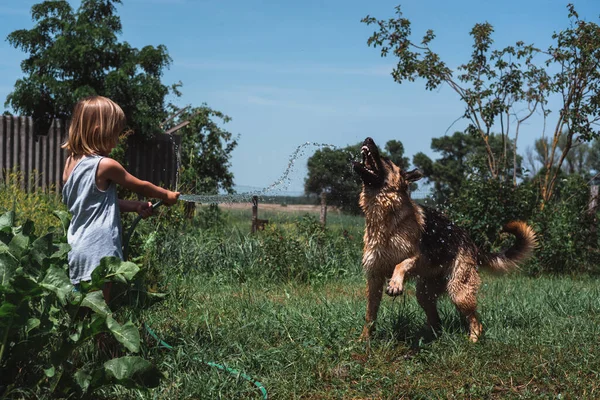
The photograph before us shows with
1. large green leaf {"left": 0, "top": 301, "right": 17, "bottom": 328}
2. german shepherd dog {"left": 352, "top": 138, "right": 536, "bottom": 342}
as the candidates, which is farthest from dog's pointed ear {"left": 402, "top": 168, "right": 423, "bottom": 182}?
large green leaf {"left": 0, "top": 301, "right": 17, "bottom": 328}

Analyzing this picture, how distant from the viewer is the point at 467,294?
496 cm

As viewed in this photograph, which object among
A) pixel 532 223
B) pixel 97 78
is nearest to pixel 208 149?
pixel 97 78

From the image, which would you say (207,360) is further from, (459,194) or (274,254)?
(459,194)

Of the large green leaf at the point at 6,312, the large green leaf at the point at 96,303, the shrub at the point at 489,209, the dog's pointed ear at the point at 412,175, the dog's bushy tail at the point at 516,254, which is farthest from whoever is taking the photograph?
the shrub at the point at 489,209

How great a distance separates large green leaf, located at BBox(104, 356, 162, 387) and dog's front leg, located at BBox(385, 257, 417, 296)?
1.77 m

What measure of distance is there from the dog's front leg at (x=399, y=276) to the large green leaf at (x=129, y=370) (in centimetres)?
177

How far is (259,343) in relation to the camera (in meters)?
4.73

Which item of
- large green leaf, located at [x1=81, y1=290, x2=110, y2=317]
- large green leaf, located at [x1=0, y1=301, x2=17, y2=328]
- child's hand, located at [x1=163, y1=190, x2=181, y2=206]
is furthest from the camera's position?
child's hand, located at [x1=163, y1=190, x2=181, y2=206]

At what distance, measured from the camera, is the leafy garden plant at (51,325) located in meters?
3.32

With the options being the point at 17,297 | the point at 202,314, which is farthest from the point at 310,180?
the point at 17,297

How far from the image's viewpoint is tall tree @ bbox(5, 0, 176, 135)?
13172mm

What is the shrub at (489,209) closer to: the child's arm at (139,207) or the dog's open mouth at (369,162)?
the dog's open mouth at (369,162)

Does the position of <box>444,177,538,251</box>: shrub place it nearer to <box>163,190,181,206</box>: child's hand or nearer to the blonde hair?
<box>163,190,181,206</box>: child's hand

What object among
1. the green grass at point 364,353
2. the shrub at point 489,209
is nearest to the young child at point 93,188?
the green grass at point 364,353
